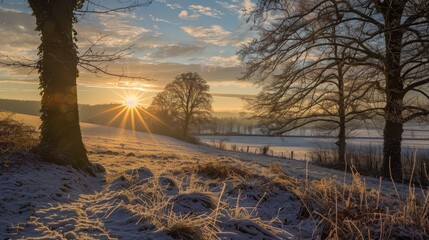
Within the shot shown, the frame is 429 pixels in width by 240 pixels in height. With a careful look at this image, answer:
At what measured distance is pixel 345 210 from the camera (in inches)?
164

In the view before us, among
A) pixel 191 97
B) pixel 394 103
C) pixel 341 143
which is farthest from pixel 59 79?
pixel 191 97

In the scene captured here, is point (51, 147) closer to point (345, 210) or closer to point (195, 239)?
point (195, 239)

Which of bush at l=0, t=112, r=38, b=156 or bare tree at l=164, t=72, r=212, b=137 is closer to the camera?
bush at l=0, t=112, r=38, b=156

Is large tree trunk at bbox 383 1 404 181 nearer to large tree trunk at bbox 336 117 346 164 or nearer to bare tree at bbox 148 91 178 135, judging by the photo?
large tree trunk at bbox 336 117 346 164

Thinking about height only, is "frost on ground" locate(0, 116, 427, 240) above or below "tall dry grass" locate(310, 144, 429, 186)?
above

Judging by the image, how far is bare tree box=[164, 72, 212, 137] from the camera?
166ft

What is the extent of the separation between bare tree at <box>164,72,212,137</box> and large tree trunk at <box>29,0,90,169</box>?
140 ft

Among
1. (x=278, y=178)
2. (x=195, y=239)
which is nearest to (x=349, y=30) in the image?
(x=278, y=178)

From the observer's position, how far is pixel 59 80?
7719 mm

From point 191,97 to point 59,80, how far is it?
43.3 m

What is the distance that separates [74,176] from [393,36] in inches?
464

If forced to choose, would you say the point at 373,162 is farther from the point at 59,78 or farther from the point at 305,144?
the point at 305,144

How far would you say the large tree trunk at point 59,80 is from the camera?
7.60 metres

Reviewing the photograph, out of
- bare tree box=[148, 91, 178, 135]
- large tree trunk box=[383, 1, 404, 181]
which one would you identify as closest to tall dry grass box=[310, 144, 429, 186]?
large tree trunk box=[383, 1, 404, 181]
